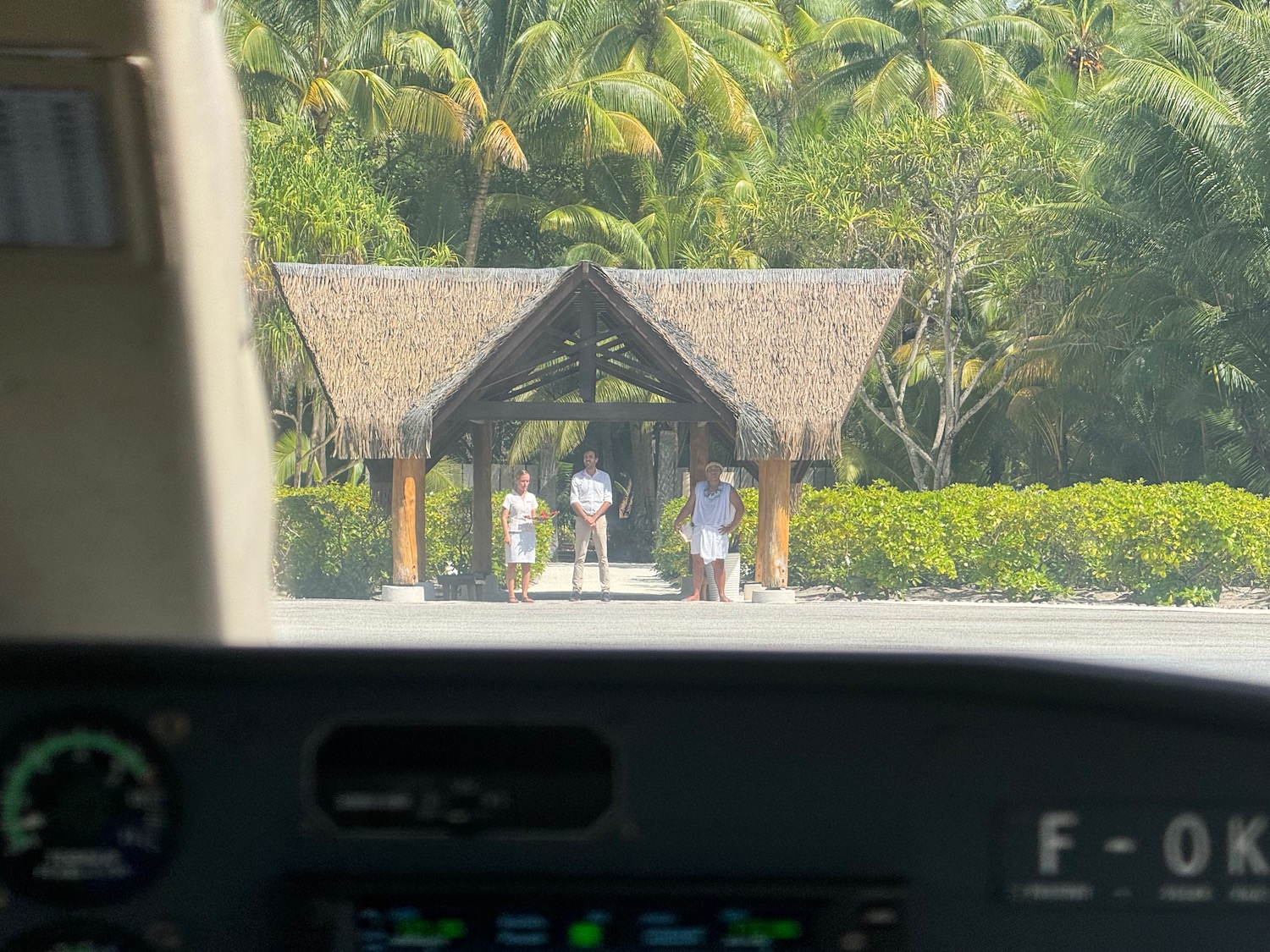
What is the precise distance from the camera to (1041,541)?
14.1 meters

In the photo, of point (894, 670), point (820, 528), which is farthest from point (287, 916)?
point (820, 528)

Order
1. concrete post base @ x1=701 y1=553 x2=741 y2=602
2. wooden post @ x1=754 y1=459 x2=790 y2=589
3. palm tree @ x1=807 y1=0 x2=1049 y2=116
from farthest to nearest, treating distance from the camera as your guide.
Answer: palm tree @ x1=807 y1=0 x2=1049 y2=116
wooden post @ x1=754 y1=459 x2=790 y2=589
concrete post base @ x1=701 y1=553 x2=741 y2=602

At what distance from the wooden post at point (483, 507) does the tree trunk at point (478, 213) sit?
9.12 metres

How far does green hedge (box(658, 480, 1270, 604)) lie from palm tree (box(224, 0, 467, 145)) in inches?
408

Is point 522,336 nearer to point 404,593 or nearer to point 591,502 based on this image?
point 404,593

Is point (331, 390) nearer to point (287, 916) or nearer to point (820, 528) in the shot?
point (820, 528)

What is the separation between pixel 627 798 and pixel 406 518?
43.6ft

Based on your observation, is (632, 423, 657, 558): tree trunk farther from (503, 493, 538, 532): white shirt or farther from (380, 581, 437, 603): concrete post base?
(503, 493, 538, 532): white shirt

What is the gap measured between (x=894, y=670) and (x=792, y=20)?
3032 centimetres

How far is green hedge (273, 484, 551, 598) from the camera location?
15156mm

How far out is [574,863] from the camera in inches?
46.6

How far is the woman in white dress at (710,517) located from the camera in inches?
445

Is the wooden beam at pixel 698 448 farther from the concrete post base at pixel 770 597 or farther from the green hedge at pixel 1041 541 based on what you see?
the concrete post base at pixel 770 597

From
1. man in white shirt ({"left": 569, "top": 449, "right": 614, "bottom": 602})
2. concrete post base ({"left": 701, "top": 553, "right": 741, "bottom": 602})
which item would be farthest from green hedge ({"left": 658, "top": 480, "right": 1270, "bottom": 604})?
man in white shirt ({"left": 569, "top": 449, "right": 614, "bottom": 602})
